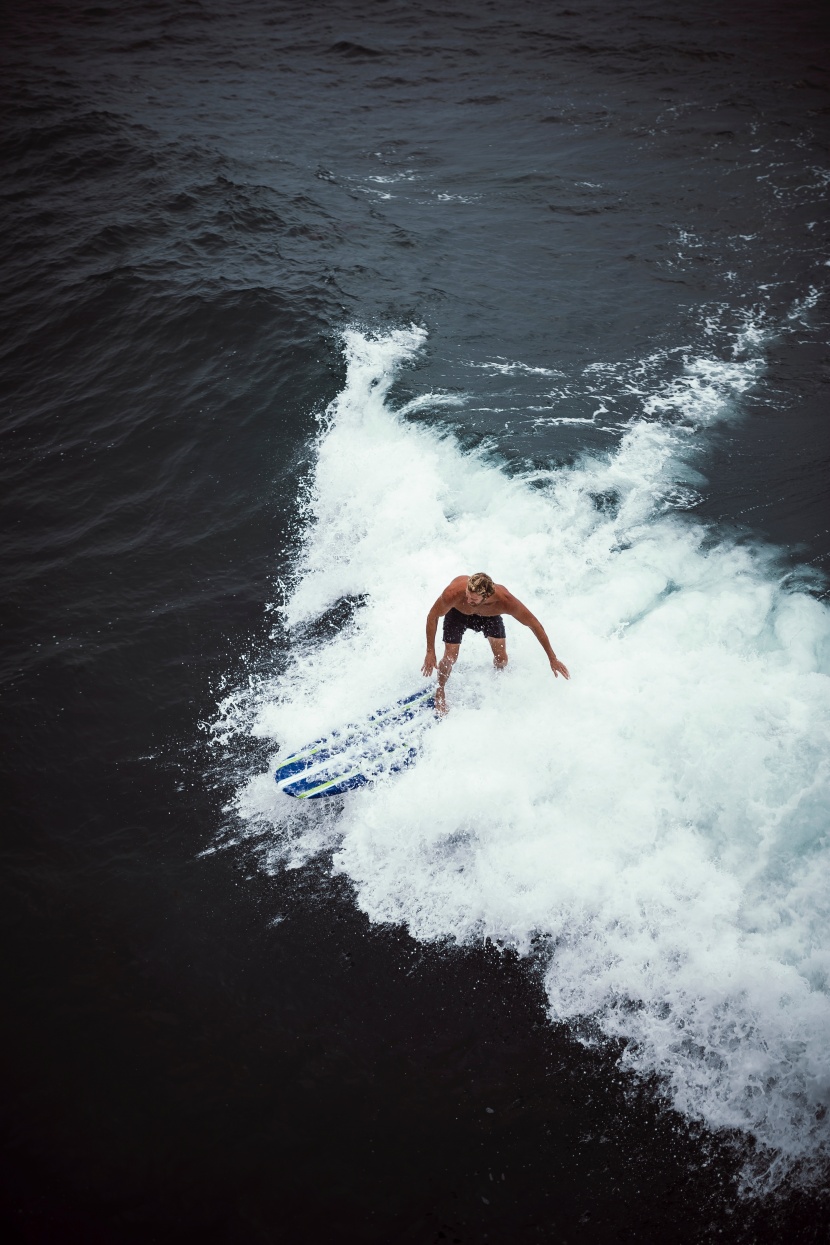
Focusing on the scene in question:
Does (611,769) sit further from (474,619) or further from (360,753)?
(360,753)

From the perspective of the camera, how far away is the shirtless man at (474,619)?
6.40 meters

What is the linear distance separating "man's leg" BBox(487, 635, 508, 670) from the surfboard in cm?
82

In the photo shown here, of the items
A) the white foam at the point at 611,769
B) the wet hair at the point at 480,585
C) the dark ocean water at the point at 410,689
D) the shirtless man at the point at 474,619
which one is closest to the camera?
the dark ocean water at the point at 410,689

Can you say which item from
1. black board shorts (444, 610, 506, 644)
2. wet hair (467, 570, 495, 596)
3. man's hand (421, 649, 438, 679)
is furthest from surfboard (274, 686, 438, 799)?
wet hair (467, 570, 495, 596)

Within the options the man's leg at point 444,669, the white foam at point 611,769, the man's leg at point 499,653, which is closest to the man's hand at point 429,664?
the man's leg at point 444,669

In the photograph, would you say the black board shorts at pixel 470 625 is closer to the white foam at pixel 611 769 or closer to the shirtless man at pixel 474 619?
the shirtless man at pixel 474 619

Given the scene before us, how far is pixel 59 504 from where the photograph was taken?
1030 centimetres

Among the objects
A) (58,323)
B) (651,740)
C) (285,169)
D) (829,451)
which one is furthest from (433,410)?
(285,169)

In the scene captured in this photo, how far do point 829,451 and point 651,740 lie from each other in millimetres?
5977

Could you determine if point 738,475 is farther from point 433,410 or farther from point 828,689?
point 433,410

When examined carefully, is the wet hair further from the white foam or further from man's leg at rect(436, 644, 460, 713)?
the white foam

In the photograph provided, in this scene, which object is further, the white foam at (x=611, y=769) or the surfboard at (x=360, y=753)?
the surfboard at (x=360, y=753)

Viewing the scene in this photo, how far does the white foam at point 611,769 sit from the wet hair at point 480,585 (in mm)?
1738

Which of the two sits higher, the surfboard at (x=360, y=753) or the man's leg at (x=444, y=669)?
the man's leg at (x=444, y=669)
